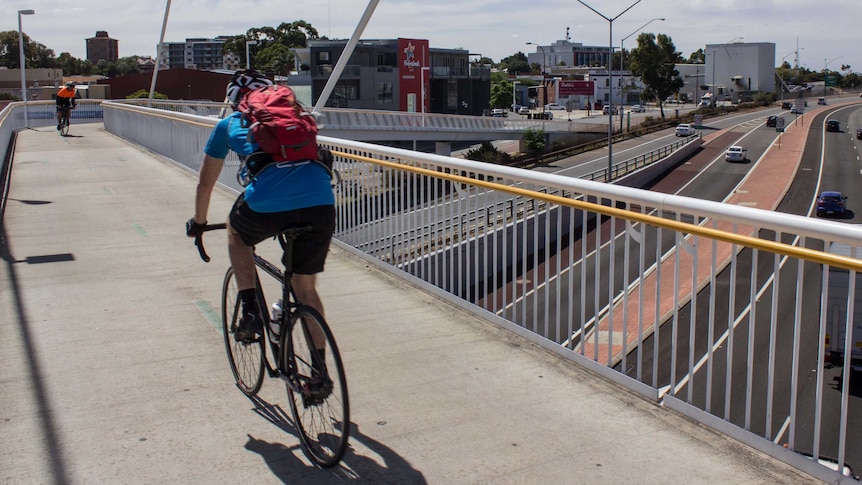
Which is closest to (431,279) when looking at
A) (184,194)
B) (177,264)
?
(177,264)

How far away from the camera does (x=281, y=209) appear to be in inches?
160

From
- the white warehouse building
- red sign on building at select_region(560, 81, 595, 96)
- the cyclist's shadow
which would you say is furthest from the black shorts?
the white warehouse building

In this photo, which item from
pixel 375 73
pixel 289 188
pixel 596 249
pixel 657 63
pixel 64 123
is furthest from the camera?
pixel 657 63

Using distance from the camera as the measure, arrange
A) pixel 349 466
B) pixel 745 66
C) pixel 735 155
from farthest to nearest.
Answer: pixel 745 66 → pixel 735 155 → pixel 349 466

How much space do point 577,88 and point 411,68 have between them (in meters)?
54.2

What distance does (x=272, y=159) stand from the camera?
162 inches

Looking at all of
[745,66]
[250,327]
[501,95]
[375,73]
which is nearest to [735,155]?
[375,73]

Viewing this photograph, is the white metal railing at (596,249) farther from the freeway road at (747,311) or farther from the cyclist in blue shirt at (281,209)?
the cyclist in blue shirt at (281,209)

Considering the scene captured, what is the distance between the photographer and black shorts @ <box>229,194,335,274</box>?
13.4 feet

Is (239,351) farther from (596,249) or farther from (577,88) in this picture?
(577,88)

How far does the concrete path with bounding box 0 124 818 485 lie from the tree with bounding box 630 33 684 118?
333ft

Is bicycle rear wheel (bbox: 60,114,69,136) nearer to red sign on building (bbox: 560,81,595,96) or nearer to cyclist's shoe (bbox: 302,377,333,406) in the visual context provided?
cyclist's shoe (bbox: 302,377,333,406)

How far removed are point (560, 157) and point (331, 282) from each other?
201 feet

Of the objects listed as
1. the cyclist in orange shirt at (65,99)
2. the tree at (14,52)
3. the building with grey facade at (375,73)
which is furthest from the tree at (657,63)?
the tree at (14,52)
